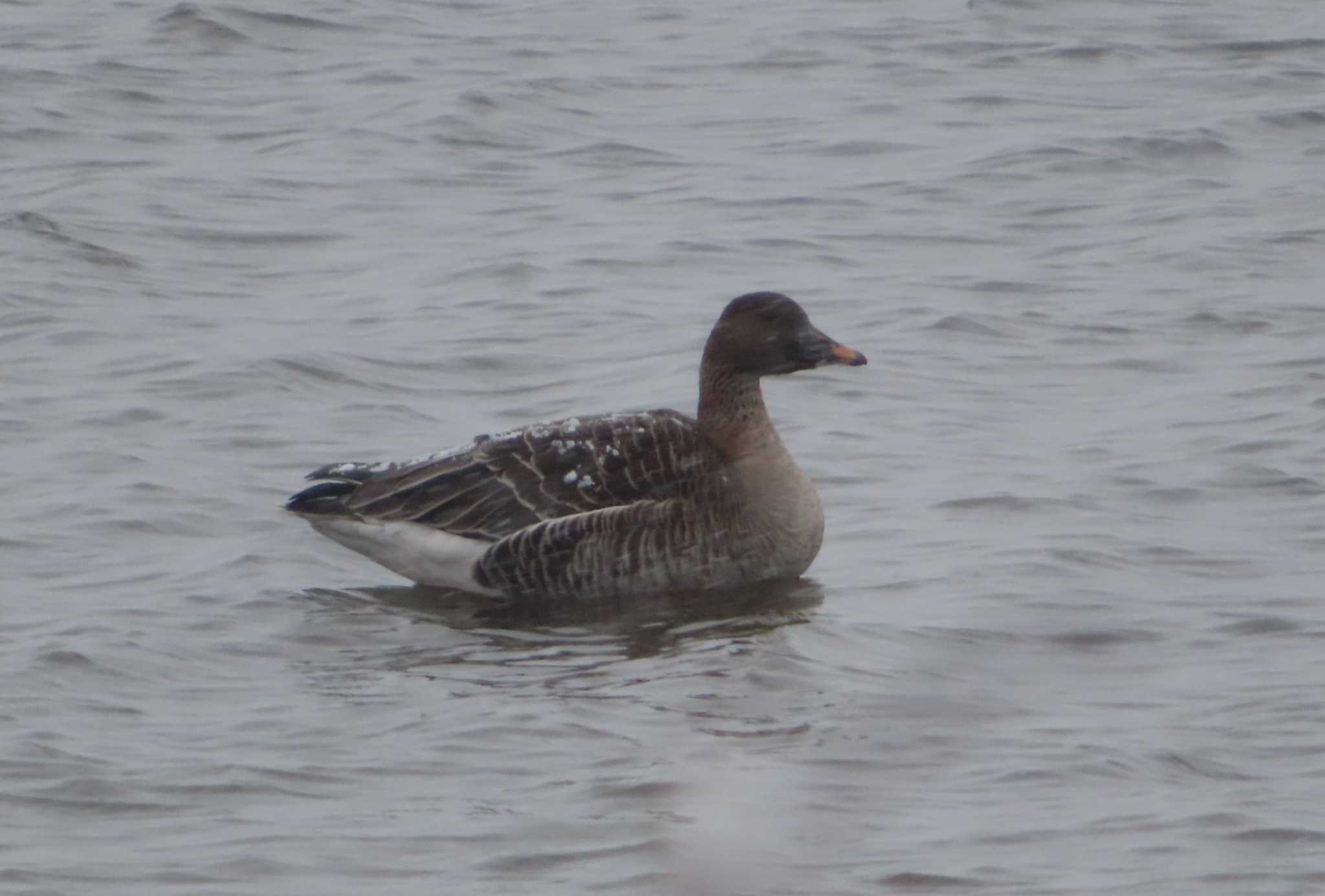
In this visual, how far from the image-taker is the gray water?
26.4 ft

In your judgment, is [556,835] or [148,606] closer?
[556,835]

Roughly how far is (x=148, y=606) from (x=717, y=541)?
2624 millimetres

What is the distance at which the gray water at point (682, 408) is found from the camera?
26.4 ft

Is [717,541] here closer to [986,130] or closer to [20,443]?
[20,443]

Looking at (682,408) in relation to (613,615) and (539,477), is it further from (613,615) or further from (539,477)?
(613,615)

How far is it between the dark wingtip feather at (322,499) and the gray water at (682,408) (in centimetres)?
35

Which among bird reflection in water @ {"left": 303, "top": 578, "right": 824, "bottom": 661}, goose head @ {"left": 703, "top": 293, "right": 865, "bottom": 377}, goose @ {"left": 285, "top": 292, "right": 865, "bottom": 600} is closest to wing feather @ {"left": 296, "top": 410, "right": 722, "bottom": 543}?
goose @ {"left": 285, "top": 292, "right": 865, "bottom": 600}

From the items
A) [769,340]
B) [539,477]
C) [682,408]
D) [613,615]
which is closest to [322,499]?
[539,477]

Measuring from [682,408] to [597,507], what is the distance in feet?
9.93

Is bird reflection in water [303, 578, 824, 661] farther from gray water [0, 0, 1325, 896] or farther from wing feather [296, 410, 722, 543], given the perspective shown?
wing feather [296, 410, 722, 543]

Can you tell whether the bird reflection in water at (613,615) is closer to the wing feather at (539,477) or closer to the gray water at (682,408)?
the gray water at (682,408)

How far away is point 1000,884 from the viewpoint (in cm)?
742

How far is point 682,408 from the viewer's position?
559 inches

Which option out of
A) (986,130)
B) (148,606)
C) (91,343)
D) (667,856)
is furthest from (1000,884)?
(986,130)
